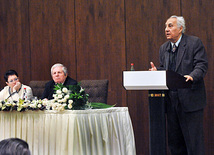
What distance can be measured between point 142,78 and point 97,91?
1560mm

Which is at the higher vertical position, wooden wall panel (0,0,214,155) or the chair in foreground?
wooden wall panel (0,0,214,155)

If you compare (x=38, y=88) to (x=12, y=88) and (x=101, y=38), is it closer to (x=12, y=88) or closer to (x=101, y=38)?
(x=12, y=88)

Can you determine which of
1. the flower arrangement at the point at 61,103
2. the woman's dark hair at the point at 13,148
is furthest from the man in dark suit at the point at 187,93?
the woman's dark hair at the point at 13,148

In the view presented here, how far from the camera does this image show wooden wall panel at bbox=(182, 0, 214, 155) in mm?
5176

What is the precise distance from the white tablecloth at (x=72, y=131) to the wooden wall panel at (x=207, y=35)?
73.5 inches

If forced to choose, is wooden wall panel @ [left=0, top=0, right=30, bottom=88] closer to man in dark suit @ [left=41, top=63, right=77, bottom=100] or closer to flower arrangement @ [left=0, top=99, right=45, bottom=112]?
man in dark suit @ [left=41, top=63, right=77, bottom=100]

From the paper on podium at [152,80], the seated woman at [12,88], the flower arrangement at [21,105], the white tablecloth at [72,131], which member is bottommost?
the white tablecloth at [72,131]

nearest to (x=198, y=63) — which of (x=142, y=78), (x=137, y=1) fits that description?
(x=142, y=78)

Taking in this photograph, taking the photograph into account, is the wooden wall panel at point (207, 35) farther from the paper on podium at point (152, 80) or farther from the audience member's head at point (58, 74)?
the paper on podium at point (152, 80)

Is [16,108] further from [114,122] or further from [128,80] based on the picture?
[128,80]

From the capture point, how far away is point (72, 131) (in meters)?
3.33

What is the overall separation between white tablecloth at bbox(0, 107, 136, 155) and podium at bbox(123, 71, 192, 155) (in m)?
0.49

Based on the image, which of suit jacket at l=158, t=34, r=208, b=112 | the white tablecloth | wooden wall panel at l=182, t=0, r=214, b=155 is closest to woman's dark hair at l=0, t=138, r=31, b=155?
the white tablecloth

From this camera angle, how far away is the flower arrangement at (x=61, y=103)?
345 centimetres
